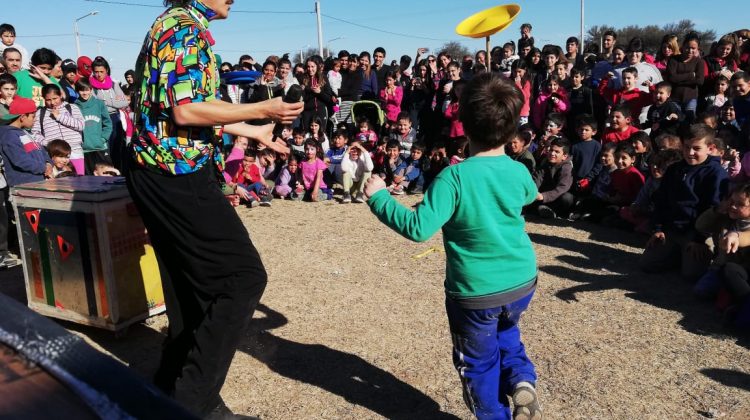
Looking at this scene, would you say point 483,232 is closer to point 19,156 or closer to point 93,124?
point 19,156

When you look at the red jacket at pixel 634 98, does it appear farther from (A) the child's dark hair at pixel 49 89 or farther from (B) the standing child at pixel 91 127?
(A) the child's dark hair at pixel 49 89

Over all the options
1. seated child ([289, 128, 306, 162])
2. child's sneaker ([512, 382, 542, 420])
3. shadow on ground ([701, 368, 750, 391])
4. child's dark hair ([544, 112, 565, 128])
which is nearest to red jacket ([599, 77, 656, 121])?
child's dark hair ([544, 112, 565, 128])

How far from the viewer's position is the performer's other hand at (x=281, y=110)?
2502mm

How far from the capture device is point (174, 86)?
2439 mm

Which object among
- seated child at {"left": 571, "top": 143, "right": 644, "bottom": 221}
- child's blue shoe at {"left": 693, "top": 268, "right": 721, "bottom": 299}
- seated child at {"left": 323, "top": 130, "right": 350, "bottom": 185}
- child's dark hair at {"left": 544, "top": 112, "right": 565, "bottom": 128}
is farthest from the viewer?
seated child at {"left": 323, "top": 130, "right": 350, "bottom": 185}

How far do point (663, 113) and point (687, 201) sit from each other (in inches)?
120

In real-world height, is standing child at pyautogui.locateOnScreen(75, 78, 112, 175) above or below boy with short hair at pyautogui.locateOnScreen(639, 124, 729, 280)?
above

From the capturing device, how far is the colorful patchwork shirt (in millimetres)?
2439

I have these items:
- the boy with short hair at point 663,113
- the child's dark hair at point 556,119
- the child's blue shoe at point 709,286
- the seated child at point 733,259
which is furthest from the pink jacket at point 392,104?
the child's blue shoe at point 709,286

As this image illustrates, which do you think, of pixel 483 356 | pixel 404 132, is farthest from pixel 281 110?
pixel 404 132

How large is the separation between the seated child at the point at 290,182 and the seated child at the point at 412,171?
1.28m

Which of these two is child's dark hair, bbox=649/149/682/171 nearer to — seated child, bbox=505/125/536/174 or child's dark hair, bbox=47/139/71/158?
seated child, bbox=505/125/536/174

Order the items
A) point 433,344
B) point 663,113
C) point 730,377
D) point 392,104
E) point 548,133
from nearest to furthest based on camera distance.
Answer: point 730,377 < point 433,344 < point 663,113 < point 548,133 < point 392,104

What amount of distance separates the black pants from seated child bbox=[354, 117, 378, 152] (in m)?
7.04
